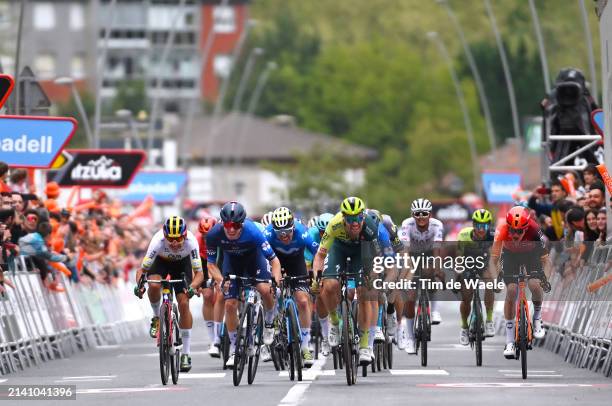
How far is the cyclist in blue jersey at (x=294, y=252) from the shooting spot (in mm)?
20766

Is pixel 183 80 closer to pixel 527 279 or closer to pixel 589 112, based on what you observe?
pixel 589 112

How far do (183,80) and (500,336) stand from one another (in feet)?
458

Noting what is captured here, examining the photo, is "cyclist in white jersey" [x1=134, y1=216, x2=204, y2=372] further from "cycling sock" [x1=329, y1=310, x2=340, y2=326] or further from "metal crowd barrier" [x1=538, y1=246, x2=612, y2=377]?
"metal crowd barrier" [x1=538, y1=246, x2=612, y2=377]

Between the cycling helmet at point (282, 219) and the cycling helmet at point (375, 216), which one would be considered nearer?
the cycling helmet at point (375, 216)

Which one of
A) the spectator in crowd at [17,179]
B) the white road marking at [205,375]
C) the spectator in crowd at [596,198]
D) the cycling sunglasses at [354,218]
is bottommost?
the white road marking at [205,375]

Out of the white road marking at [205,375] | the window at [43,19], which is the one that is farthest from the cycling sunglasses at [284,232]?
the window at [43,19]

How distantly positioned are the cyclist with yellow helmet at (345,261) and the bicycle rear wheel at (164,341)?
1.55 metres

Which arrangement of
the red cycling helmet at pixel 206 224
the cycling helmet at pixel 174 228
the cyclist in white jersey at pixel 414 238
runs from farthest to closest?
the red cycling helmet at pixel 206 224, the cyclist in white jersey at pixel 414 238, the cycling helmet at pixel 174 228

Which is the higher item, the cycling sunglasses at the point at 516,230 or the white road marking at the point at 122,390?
the cycling sunglasses at the point at 516,230

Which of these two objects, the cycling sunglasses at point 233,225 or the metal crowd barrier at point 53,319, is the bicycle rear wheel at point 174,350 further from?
the metal crowd barrier at point 53,319

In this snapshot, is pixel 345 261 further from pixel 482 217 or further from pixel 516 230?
pixel 482 217

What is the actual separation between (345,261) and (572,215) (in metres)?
6.92

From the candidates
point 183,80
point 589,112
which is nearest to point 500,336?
point 589,112

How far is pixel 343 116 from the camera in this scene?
468 ft
